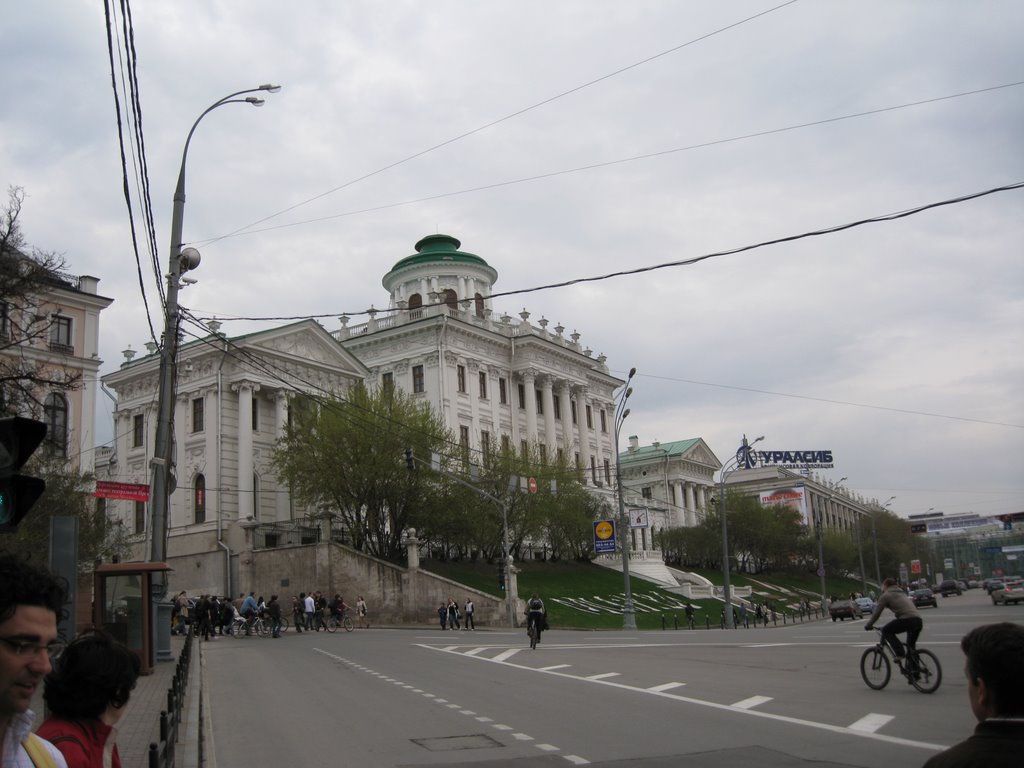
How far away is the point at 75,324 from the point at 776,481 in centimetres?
11457

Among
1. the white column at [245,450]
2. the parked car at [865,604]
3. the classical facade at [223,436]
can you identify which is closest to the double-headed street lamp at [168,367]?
the classical facade at [223,436]

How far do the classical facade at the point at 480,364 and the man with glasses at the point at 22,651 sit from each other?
193 ft

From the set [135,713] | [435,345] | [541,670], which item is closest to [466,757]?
[135,713]

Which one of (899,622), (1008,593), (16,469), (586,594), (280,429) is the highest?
(280,429)

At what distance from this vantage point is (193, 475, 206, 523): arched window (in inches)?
2215

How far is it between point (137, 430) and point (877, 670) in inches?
2203

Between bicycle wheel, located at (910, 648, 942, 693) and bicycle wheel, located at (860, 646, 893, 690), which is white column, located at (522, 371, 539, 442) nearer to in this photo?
bicycle wheel, located at (860, 646, 893, 690)

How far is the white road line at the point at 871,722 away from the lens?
10820 millimetres

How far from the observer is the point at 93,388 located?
43469 millimetres

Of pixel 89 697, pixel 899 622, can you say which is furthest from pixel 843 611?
pixel 89 697

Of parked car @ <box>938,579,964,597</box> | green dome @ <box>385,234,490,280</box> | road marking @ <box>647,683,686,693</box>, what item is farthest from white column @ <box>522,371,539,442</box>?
road marking @ <box>647,683,686,693</box>

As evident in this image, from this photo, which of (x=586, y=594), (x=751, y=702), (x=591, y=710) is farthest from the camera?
(x=586, y=594)

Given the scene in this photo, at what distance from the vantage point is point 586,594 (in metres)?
54.7

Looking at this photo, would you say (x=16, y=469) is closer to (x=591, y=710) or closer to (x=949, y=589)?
(x=591, y=710)
